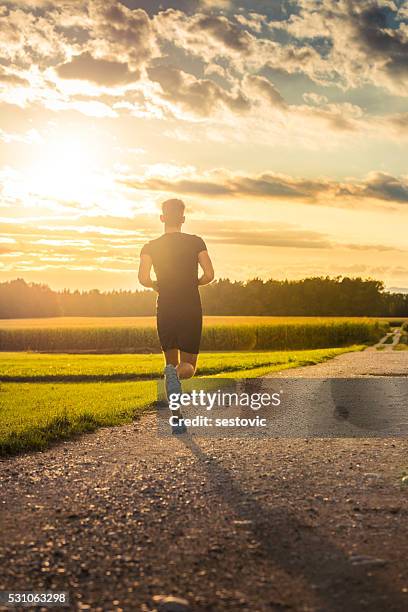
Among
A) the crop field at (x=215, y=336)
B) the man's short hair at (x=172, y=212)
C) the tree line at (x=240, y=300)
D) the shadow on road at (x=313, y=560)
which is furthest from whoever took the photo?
the tree line at (x=240, y=300)

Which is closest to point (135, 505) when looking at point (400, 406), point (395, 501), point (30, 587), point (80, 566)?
point (80, 566)

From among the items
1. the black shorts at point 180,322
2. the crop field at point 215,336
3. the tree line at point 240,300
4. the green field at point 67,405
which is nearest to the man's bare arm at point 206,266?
the black shorts at point 180,322

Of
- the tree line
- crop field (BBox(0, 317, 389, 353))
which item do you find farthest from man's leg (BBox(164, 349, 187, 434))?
the tree line

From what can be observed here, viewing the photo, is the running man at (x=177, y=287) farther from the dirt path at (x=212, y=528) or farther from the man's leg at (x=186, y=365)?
the dirt path at (x=212, y=528)

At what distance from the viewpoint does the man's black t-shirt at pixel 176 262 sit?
325 inches

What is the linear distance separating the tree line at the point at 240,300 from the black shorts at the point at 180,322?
65679 millimetres

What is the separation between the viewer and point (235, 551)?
4184mm

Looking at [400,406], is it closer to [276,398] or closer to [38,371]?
[276,398]

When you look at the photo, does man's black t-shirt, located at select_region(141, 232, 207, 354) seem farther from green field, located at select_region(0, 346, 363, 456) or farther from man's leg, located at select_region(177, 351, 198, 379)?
green field, located at select_region(0, 346, 363, 456)

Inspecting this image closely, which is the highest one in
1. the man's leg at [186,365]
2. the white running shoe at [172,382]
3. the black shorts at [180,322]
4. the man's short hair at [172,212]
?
the man's short hair at [172,212]

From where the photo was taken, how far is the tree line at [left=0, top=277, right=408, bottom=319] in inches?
2955

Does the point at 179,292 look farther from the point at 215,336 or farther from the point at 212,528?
the point at 215,336

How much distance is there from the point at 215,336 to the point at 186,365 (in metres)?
40.0

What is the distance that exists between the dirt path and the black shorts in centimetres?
137
